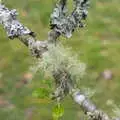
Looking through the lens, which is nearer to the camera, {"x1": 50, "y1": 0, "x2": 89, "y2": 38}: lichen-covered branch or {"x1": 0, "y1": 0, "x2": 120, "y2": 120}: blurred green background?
{"x1": 50, "y1": 0, "x2": 89, "y2": 38}: lichen-covered branch

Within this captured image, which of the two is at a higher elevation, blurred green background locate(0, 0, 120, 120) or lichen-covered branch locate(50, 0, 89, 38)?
blurred green background locate(0, 0, 120, 120)

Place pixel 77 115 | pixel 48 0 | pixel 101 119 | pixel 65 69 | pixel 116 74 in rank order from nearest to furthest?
pixel 101 119, pixel 65 69, pixel 77 115, pixel 116 74, pixel 48 0

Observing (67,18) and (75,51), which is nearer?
(67,18)

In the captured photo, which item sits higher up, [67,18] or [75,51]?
[75,51]

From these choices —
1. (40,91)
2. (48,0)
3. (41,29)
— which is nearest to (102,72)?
(41,29)

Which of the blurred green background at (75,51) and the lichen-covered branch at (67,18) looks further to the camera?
the blurred green background at (75,51)

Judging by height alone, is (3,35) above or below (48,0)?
below

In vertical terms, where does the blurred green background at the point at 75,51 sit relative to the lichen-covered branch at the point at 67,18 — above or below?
above

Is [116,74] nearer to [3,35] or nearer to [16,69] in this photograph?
[16,69]
